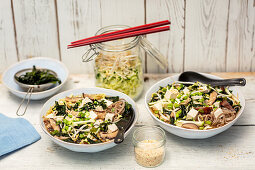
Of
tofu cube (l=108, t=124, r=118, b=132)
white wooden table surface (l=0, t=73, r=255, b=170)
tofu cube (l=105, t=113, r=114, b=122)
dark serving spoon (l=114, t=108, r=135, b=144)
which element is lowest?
white wooden table surface (l=0, t=73, r=255, b=170)

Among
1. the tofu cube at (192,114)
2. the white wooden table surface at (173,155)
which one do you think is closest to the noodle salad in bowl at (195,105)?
the tofu cube at (192,114)

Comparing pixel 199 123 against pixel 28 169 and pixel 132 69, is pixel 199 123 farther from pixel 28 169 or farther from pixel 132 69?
pixel 28 169

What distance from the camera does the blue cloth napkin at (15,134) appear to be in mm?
1442

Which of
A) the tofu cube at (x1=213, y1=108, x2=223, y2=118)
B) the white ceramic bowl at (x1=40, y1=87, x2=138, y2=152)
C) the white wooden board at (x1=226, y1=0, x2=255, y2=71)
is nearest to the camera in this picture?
the white ceramic bowl at (x1=40, y1=87, x2=138, y2=152)

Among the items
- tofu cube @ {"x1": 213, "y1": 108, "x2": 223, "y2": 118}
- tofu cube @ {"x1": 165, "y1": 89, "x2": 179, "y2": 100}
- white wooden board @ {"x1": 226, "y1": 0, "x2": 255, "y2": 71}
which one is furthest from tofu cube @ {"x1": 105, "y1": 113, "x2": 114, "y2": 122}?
white wooden board @ {"x1": 226, "y1": 0, "x2": 255, "y2": 71}

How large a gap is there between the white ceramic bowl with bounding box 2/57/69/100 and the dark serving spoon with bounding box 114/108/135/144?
522mm

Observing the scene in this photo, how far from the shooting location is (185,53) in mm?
2025

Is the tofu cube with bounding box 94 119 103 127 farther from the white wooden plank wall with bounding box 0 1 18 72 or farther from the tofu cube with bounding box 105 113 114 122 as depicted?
the white wooden plank wall with bounding box 0 1 18 72

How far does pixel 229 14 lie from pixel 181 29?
0.28m

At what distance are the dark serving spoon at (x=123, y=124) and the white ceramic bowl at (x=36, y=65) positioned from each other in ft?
1.71

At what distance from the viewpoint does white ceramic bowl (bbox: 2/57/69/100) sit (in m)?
1.78

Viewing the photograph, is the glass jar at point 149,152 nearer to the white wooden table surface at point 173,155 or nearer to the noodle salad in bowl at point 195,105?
the white wooden table surface at point 173,155

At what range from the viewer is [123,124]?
55.8 inches

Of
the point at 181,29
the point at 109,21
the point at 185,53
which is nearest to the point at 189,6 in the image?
the point at 181,29
